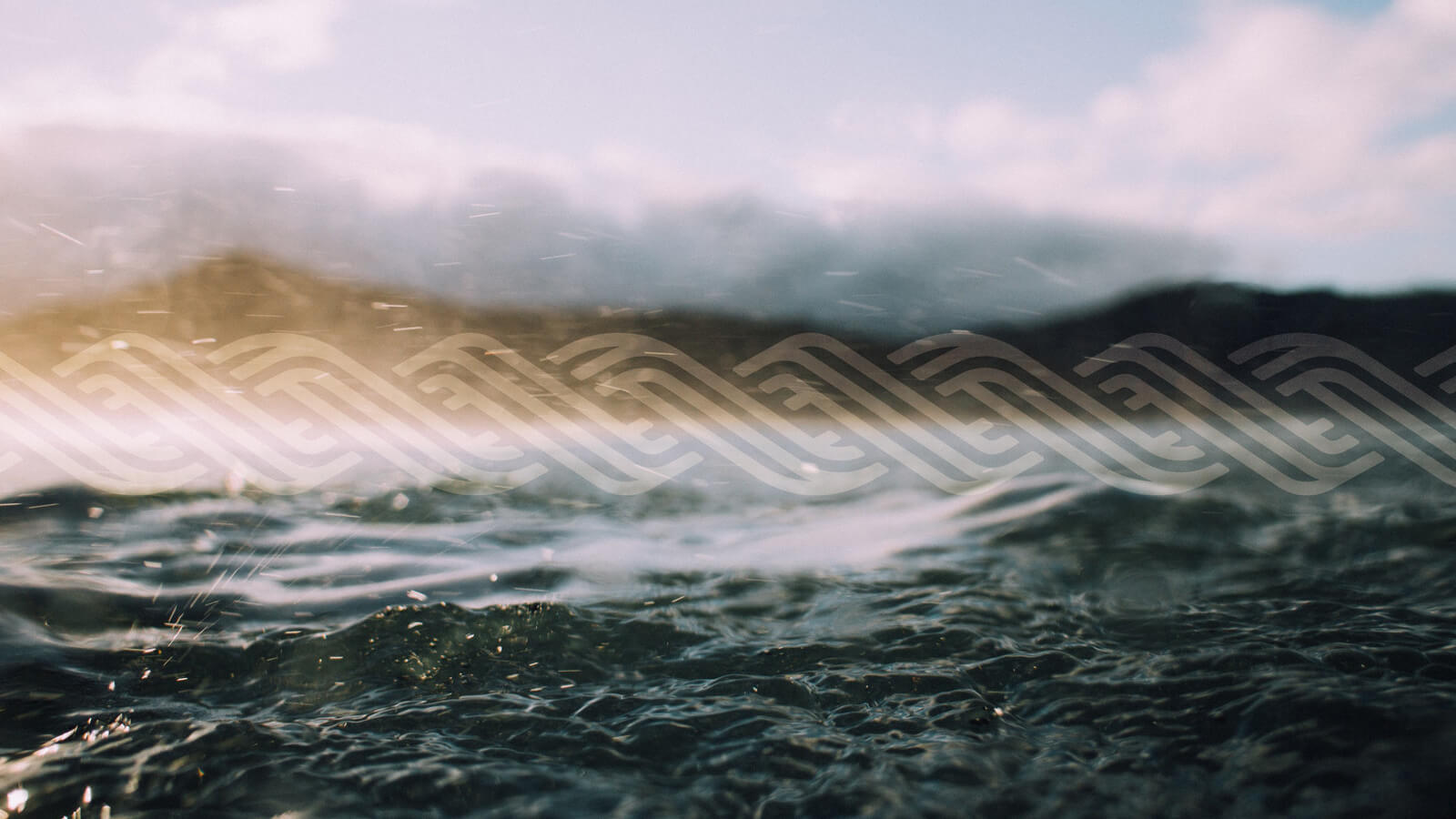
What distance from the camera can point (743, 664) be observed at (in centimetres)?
119

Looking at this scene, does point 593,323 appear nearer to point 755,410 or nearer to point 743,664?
point 755,410

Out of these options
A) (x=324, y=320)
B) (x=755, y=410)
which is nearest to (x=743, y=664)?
(x=755, y=410)

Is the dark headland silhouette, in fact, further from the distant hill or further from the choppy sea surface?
the choppy sea surface

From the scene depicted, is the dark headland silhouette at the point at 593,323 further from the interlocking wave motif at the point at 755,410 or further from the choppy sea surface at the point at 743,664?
the choppy sea surface at the point at 743,664

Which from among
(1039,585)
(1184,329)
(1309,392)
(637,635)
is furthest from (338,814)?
(1309,392)

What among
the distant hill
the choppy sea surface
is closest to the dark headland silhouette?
the distant hill

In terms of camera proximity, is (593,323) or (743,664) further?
(593,323)

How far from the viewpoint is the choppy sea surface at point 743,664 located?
31.1 inches

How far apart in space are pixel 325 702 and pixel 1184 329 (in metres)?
2.97

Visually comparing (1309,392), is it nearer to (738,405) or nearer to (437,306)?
(738,405)

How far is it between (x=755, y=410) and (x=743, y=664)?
1.65 meters

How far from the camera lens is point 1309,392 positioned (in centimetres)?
282

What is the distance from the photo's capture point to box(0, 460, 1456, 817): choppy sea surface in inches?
31.1

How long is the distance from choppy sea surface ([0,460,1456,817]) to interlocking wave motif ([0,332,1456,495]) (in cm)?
47
